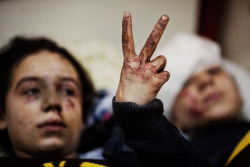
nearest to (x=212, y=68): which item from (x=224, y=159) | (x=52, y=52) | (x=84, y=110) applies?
(x=224, y=159)

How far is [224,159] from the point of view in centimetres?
80

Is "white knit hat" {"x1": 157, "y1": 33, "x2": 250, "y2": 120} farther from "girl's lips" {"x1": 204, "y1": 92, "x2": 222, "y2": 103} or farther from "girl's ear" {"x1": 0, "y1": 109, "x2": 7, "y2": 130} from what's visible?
"girl's ear" {"x1": 0, "y1": 109, "x2": 7, "y2": 130}

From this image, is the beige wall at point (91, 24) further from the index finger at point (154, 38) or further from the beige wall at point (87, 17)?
the index finger at point (154, 38)

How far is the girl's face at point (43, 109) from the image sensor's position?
2.13 feet

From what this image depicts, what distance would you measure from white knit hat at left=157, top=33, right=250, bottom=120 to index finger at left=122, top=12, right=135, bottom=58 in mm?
690

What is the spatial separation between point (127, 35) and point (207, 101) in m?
0.68

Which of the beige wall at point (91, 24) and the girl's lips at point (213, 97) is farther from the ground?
the beige wall at point (91, 24)

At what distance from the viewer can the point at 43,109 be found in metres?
0.66

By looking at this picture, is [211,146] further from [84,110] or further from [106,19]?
[106,19]

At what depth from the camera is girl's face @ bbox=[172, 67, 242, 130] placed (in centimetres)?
104

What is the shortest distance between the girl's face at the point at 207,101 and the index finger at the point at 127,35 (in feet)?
2.15

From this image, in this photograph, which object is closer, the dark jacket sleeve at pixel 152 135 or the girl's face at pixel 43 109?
the dark jacket sleeve at pixel 152 135

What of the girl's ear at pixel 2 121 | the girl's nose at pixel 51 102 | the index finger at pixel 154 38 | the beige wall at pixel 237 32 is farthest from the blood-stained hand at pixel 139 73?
the beige wall at pixel 237 32

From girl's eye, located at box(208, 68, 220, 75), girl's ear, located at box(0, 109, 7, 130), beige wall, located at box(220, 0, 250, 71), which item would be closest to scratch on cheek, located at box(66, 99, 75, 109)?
girl's ear, located at box(0, 109, 7, 130)
